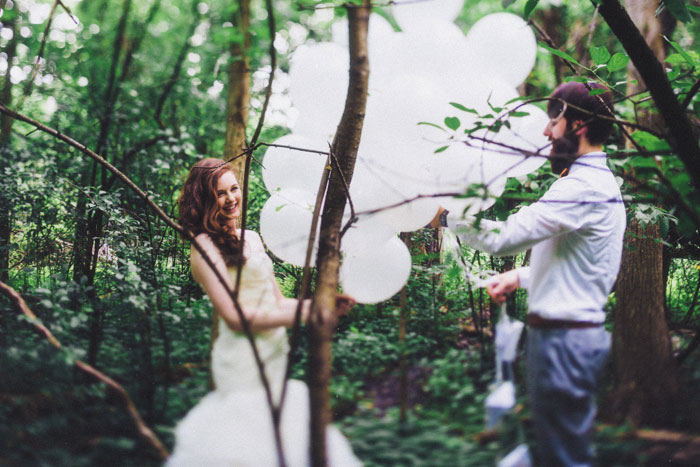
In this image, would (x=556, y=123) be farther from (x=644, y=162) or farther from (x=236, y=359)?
(x=236, y=359)

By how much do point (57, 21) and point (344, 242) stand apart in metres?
6.09

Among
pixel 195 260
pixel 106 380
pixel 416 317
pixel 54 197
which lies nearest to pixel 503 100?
pixel 416 317

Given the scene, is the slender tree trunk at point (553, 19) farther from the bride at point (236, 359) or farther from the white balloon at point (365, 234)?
the bride at point (236, 359)

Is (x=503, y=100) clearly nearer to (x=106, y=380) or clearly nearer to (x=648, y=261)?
(x=648, y=261)

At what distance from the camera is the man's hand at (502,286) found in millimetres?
1752

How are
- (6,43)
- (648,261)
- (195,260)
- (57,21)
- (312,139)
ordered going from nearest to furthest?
(195,260) < (312,139) < (648,261) < (6,43) < (57,21)

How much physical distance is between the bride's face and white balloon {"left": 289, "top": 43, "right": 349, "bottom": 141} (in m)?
0.44

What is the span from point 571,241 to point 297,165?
112cm

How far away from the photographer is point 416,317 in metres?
2.17

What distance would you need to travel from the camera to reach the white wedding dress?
1385 millimetres

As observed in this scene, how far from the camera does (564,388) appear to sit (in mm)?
1402

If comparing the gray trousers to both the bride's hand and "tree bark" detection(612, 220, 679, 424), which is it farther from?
the bride's hand

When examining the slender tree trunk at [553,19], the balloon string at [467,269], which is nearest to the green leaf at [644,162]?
the balloon string at [467,269]

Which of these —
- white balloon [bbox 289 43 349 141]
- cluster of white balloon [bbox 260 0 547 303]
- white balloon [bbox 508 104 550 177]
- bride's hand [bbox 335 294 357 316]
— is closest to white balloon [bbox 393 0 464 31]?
cluster of white balloon [bbox 260 0 547 303]
